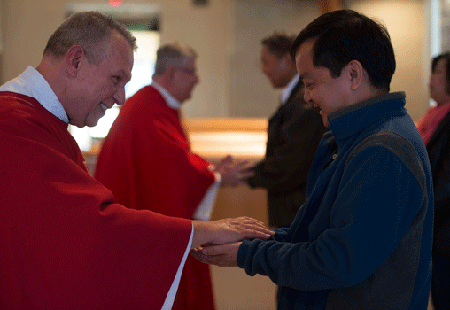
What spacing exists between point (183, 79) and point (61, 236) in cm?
166

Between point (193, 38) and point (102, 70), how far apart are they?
229 inches

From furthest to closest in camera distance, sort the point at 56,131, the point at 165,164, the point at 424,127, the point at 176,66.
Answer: the point at 424,127 → the point at 176,66 → the point at 165,164 → the point at 56,131

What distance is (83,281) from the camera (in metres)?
1.10

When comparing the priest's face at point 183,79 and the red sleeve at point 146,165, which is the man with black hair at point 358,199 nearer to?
the red sleeve at point 146,165

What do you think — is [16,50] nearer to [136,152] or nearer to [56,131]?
[136,152]

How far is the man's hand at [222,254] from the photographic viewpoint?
1216 millimetres

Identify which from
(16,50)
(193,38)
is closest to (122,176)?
(193,38)

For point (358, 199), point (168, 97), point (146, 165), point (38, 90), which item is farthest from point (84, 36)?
point (168, 97)

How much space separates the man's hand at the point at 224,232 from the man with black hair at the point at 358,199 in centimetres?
8

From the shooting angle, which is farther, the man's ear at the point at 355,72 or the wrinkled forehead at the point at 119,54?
the wrinkled forehead at the point at 119,54

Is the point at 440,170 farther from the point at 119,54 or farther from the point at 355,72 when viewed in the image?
the point at 119,54

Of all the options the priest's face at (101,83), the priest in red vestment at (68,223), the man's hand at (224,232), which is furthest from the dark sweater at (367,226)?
the priest's face at (101,83)

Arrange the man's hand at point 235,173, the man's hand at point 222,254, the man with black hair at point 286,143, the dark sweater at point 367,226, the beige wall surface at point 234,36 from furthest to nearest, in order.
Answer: the beige wall surface at point 234,36 < the man's hand at point 235,173 < the man with black hair at point 286,143 < the man's hand at point 222,254 < the dark sweater at point 367,226

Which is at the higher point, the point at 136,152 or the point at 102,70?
the point at 102,70
